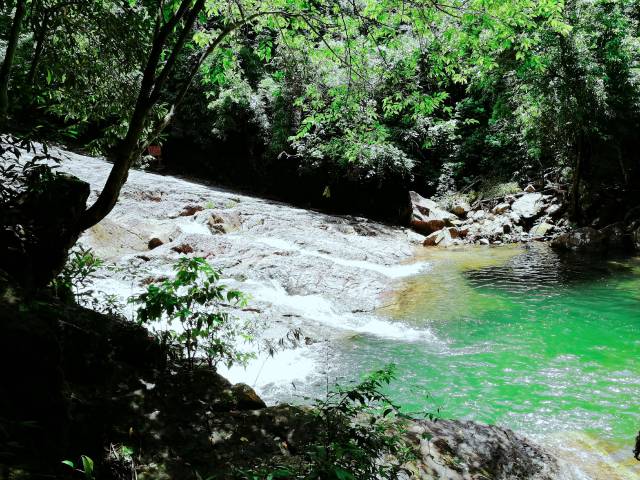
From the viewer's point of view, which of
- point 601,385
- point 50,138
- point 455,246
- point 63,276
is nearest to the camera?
point 50,138

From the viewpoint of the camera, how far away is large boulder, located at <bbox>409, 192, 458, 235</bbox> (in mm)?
17250

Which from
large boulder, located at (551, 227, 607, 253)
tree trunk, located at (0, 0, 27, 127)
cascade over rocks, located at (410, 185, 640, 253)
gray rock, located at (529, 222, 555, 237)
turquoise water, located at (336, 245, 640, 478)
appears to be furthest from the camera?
gray rock, located at (529, 222, 555, 237)

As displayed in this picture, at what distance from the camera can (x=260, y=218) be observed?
1423cm

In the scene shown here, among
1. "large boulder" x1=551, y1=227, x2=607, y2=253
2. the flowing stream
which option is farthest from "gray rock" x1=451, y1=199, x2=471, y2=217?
"large boulder" x1=551, y1=227, x2=607, y2=253

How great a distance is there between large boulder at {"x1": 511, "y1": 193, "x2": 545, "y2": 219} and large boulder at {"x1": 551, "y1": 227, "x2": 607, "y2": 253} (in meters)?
2.49

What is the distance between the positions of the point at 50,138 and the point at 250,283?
570 centimetres

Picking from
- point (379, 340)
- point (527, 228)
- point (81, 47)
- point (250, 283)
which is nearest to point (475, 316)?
point (379, 340)

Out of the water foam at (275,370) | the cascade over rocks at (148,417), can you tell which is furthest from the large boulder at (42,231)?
the water foam at (275,370)

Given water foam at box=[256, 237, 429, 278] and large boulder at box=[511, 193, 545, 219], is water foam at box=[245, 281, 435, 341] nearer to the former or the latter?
water foam at box=[256, 237, 429, 278]

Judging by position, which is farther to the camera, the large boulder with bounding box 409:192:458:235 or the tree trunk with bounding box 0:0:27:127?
the large boulder with bounding box 409:192:458:235

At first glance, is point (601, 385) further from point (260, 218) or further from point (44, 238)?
point (260, 218)

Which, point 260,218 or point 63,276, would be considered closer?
point 63,276

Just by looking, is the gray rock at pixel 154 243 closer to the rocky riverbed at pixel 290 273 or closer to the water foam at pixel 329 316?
the rocky riverbed at pixel 290 273

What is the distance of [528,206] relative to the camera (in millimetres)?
17078
